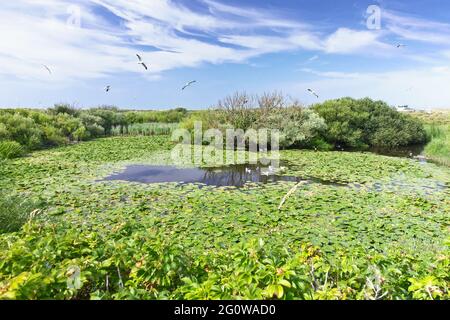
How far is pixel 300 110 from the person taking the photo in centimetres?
1898

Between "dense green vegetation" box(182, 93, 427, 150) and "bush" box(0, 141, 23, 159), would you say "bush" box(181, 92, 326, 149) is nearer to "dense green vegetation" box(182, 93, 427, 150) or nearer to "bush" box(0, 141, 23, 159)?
"dense green vegetation" box(182, 93, 427, 150)

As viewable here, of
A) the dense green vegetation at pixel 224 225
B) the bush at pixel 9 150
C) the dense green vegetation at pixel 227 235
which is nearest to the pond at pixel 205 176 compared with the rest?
the dense green vegetation at pixel 224 225

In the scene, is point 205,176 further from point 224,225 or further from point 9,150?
point 9,150

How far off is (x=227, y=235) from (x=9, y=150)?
11776 mm

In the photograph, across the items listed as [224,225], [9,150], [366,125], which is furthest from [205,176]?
[366,125]

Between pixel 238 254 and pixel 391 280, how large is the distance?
3.65 ft

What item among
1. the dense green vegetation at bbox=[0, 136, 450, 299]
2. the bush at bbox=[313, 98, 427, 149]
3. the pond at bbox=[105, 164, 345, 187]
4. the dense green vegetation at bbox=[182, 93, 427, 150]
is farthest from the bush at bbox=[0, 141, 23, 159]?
the bush at bbox=[313, 98, 427, 149]

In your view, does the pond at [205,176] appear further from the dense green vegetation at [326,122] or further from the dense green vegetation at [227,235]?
the dense green vegetation at [326,122]

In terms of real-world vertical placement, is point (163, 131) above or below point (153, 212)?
above

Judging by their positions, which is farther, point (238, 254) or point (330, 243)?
point (330, 243)

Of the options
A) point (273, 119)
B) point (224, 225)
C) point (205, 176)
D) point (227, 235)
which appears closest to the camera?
point (227, 235)

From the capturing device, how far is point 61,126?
18906mm

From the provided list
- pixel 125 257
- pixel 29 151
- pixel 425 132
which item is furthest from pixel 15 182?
pixel 425 132
